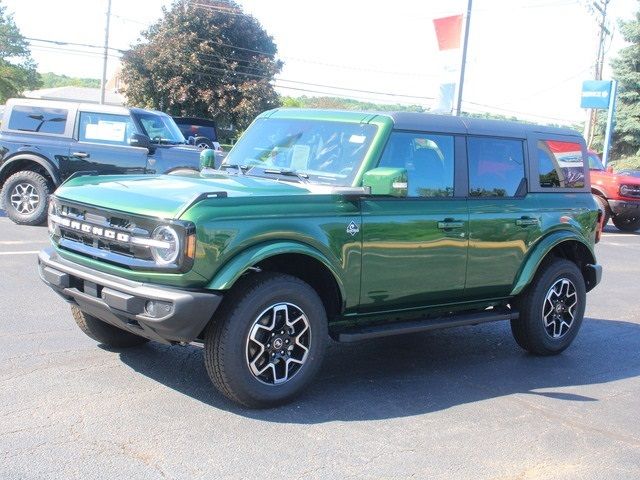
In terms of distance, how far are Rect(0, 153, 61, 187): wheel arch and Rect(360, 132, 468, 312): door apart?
324 inches

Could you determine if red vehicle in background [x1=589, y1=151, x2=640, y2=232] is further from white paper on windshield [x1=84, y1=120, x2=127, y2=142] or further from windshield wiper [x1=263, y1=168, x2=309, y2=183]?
windshield wiper [x1=263, y1=168, x2=309, y2=183]

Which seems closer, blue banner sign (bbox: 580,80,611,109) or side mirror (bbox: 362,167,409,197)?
side mirror (bbox: 362,167,409,197)

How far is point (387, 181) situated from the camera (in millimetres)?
5074

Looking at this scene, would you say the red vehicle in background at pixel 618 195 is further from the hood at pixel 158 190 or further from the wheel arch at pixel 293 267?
the hood at pixel 158 190

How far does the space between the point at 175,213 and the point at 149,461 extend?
4.46ft

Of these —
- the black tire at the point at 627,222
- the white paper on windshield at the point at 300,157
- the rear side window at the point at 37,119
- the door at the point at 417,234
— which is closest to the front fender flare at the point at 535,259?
the door at the point at 417,234

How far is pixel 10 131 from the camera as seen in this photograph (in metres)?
12.5

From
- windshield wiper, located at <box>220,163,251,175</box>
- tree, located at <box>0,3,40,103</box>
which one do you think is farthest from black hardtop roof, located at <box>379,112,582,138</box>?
tree, located at <box>0,3,40,103</box>

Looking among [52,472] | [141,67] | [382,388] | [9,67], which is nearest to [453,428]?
[382,388]

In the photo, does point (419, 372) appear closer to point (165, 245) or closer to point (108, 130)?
point (165, 245)

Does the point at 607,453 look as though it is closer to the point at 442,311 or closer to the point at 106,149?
the point at 442,311

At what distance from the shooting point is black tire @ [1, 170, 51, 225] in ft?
40.6

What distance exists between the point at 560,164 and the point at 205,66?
2967 cm

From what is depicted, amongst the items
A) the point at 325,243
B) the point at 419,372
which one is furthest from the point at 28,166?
the point at 325,243
